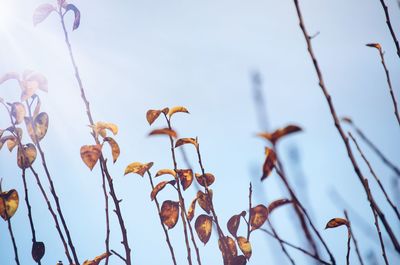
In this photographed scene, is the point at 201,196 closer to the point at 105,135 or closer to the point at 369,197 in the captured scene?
the point at 105,135

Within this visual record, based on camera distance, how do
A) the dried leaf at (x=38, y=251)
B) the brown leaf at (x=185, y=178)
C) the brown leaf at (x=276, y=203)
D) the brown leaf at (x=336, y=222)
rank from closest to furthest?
the brown leaf at (x=276, y=203)
the brown leaf at (x=336, y=222)
the dried leaf at (x=38, y=251)
the brown leaf at (x=185, y=178)

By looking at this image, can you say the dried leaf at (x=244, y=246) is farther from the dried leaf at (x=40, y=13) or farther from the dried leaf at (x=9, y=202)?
the dried leaf at (x=40, y=13)

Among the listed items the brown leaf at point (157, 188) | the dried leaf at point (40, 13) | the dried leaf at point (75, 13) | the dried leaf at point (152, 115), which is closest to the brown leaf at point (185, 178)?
the brown leaf at point (157, 188)

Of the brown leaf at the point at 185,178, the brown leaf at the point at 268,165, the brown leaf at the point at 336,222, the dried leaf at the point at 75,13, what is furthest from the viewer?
the dried leaf at the point at 75,13

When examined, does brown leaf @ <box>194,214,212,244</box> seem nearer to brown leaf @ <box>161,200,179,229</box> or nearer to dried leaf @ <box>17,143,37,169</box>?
brown leaf @ <box>161,200,179,229</box>

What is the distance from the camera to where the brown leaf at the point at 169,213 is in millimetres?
1832

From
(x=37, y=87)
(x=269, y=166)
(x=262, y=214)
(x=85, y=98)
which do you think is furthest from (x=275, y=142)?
(x=37, y=87)

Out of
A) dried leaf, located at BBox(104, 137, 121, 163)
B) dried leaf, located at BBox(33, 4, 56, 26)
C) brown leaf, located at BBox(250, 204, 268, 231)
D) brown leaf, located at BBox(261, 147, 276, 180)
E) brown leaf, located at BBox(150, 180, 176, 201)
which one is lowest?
brown leaf, located at BBox(250, 204, 268, 231)

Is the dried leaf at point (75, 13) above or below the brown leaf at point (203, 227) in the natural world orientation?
above

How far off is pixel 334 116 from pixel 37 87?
182 centimetres

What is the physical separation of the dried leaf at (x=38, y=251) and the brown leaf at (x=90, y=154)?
1.90 ft

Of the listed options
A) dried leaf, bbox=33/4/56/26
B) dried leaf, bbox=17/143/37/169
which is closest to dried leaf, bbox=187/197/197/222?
dried leaf, bbox=17/143/37/169

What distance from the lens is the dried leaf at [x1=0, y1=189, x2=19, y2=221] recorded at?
5.99ft

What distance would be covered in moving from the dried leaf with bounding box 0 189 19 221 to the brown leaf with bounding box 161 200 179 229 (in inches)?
34.2
